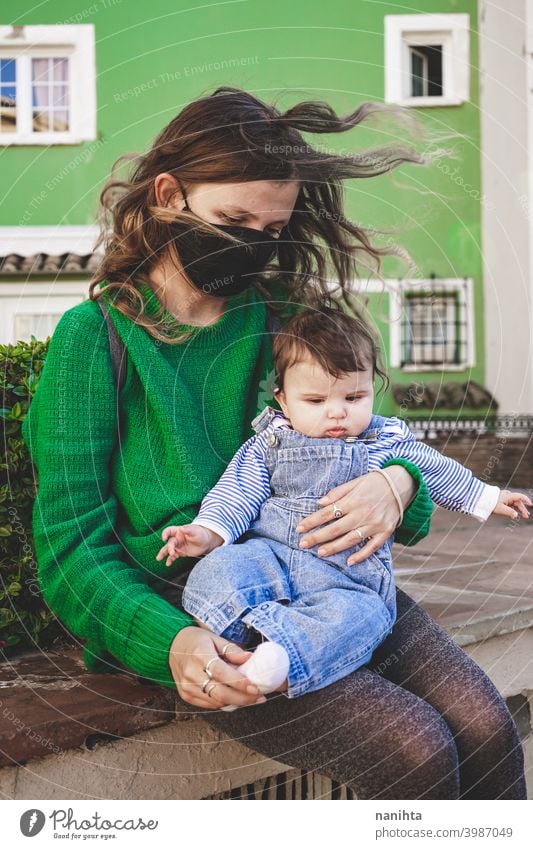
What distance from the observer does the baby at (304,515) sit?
1085mm

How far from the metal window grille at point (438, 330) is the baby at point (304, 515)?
559 centimetres

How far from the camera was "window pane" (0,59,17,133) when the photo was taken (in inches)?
146

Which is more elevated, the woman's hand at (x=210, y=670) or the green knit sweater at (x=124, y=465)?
the green knit sweater at (x=124, y=465)

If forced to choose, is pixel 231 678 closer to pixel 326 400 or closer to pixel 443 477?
pixel 326 400

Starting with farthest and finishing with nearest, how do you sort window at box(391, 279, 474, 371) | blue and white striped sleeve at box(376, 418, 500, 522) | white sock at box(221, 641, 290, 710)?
window at box(391, 279, 474, 371) → blue and white striped sleeve at box(376, 418, 500, 522) → white sock at box(221, 641, 290, 710)

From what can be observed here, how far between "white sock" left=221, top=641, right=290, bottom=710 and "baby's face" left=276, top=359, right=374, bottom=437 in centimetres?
38

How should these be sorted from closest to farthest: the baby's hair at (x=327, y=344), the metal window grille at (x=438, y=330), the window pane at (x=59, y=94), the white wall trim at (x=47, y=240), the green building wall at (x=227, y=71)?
the baby's hair at (x=327, y=344) < the green building wall at (x=227, y=71) < the window pane at (x=59, y=94) < the white wall trim at (x=47, y=240) < the metal window grille at (x=438, y=330)

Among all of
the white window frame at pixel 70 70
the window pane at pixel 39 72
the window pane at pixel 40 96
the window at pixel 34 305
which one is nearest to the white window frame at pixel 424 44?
the white window frame at pixel 70 70

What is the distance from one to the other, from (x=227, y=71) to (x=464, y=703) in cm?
236

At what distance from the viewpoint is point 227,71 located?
9.53ft

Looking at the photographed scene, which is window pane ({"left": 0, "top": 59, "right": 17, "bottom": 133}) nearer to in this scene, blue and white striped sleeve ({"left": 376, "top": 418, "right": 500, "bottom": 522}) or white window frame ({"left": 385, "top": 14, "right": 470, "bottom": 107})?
white window frame ({"left": 385, "top": 14, "right": 470, "bottom": 107})

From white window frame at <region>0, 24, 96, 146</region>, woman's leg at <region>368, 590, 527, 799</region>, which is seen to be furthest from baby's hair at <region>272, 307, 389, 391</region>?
white window frame at <region>0, 24, 96, 146</region>

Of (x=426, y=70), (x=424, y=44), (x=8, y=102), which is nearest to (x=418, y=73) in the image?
(x=426, y=70)

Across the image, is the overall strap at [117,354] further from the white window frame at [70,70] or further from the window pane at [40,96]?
A: the window pane at [40,96]
